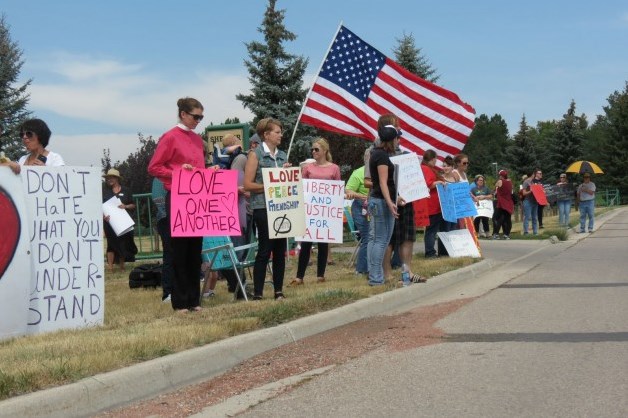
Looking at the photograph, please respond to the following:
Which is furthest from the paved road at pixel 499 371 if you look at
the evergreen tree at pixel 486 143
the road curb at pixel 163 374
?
the evergreen tree at pixel 486 143

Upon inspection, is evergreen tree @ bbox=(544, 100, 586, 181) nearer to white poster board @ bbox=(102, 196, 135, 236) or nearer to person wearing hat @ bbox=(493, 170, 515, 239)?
person wearing hat @ bbox=(493, 170, 515, 239)

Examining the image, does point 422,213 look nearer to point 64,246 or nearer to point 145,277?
point 145,277

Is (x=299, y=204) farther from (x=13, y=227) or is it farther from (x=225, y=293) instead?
(x=13, y=227)

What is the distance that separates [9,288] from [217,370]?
207 centimetres

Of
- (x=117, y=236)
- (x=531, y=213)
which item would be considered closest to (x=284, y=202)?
(x=117, y=236)

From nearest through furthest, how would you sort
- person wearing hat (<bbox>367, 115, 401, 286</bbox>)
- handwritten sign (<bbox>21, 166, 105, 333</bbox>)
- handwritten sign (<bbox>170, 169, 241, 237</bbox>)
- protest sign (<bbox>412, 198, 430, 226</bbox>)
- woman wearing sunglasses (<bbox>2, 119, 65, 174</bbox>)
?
handwritten sign (<bbox>21, 166, 105, 333</bbox>)
woman wearing sunglasses (<bbox>2, 119, 65, 174</bbox>)
handwritten sign (<bbox>170, 169, 241, 237</bbox>)
person wearing hat (<bbox>367, 115, 401, 286</bbox>)
protest sign (<bbox>412, 198, 430, 226</bbox>)

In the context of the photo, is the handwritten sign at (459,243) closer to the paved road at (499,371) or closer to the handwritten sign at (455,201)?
the handwritten sign at (455,201)

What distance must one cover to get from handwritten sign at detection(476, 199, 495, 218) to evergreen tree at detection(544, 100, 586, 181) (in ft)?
199

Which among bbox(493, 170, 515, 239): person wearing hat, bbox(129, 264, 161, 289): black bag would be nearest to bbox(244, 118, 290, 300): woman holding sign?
bbox(129, 264, 161, 289): black bag

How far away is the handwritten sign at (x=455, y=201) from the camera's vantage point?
1345 centimetres

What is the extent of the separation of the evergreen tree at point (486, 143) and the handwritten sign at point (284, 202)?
12187 cm

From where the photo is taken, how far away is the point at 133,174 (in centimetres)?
3800

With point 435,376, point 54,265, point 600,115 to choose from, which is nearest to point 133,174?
point 54,265

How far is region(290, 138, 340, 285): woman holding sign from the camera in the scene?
1037 centimetres
